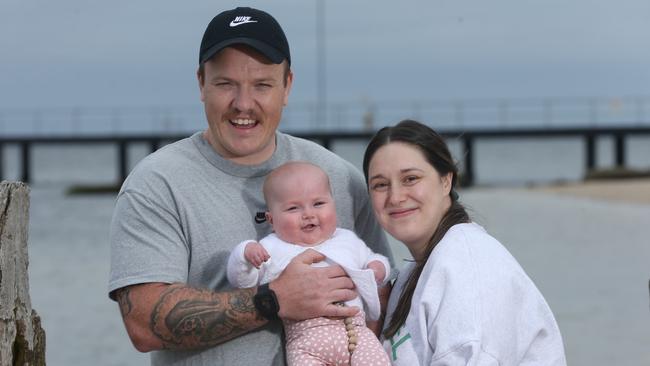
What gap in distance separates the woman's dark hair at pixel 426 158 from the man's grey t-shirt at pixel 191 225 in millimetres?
444

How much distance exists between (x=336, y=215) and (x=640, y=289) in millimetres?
13707

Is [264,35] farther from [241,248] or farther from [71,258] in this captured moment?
[71,258]

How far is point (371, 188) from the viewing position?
368cm

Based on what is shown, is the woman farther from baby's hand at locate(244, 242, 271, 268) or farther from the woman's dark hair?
baby's hand at locate(244, 242, 271, 268)

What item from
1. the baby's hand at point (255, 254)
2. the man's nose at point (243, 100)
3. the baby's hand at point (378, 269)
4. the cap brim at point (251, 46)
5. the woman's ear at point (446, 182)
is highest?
the cap brim at point (251, 46)

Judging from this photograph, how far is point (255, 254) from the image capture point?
3.61 meters

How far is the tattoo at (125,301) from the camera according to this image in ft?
12.0

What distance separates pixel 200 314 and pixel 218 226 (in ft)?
1.17

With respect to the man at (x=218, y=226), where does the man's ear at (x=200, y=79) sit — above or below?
above

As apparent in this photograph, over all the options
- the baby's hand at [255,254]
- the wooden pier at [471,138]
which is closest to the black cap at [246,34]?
the baby's hand at [255,254]

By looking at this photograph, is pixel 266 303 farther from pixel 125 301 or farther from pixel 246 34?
pixel 246 34

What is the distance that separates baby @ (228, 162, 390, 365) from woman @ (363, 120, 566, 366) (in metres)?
0.09

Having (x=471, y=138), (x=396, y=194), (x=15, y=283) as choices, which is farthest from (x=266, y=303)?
(x=471, y=138)

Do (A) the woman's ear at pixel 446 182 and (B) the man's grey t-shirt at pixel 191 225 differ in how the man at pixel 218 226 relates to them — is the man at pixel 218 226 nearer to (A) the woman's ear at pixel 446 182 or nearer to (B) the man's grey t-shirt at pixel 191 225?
(B) the man's grey t-shirt at pixel 191 225
